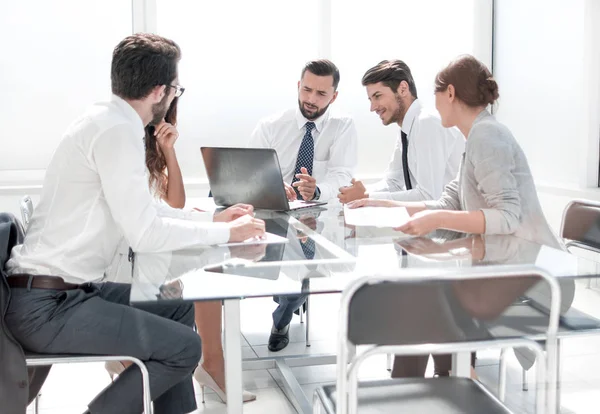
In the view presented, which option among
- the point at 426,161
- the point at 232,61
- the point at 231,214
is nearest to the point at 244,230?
the point at 231,214

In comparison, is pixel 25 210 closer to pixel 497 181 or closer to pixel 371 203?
pixel 371 203

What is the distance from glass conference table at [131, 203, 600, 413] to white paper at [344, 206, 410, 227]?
0.04m

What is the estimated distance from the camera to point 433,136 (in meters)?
3.43

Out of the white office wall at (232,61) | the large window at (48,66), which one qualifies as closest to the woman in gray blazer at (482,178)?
the white office wall at (232,61)

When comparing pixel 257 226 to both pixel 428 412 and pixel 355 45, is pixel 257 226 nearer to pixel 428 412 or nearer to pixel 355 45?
pixel 428 412

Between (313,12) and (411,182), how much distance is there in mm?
2368

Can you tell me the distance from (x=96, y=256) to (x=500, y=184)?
1.29 meters

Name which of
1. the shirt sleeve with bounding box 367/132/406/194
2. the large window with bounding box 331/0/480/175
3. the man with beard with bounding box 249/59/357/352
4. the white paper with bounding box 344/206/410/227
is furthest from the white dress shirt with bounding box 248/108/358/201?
the large window with bounding box 331/0/480/175

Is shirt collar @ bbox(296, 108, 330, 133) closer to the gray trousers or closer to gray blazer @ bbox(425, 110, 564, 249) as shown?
gray blazer @ bbox(425, 110, 564, 249)

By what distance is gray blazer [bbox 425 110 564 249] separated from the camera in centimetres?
239

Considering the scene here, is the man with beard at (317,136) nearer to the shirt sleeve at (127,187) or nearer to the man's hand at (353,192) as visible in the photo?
the man's hand at (353,192)

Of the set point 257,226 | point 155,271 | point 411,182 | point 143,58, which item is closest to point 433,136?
point 411,182

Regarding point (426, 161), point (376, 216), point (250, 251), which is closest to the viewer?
point (250, 251)

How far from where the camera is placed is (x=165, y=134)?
10.5ft
